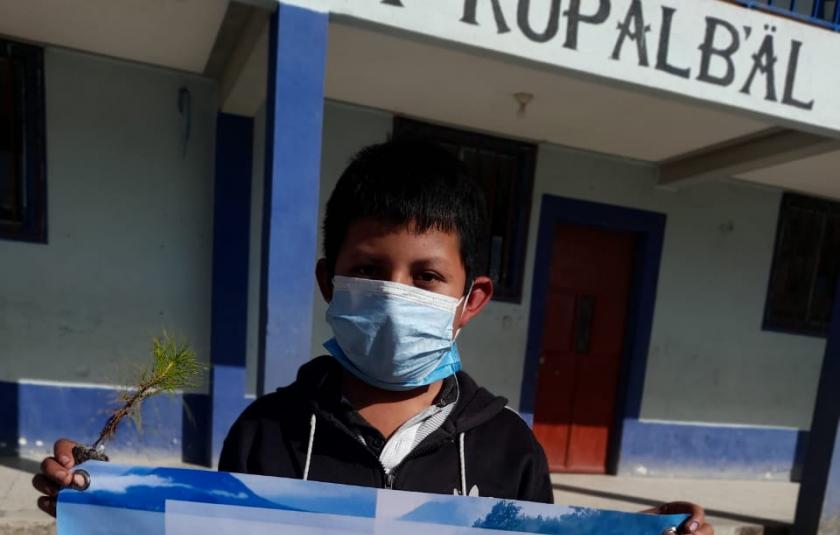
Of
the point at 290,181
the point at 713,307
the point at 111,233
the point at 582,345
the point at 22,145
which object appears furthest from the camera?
the point at 713,307

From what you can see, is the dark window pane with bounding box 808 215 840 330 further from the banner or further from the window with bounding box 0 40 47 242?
the window with bounding box 0 40 47 242

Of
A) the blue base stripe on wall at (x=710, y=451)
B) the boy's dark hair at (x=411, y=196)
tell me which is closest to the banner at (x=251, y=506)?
the boy's dark hair at (x=411, y=196)

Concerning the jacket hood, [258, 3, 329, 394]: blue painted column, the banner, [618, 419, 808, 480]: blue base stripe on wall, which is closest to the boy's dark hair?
the jacket hood

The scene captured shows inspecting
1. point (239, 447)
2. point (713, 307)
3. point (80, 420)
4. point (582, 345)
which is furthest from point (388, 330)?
point (713, 307)

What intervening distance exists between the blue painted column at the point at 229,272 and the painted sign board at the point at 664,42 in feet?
5.75

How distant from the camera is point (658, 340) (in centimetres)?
489

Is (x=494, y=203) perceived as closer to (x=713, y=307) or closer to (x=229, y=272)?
(x=229, y=272)

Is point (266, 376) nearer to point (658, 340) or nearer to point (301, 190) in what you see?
point (301, 190)

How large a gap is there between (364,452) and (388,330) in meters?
0.27

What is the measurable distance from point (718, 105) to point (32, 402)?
16.4 feet

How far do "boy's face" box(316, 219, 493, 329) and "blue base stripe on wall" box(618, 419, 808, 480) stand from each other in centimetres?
447

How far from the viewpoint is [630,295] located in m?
4.90

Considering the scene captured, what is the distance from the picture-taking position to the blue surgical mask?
112cm

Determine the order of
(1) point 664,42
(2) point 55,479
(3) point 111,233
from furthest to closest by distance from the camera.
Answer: (3) point 111,233 < (1) point 664,42 < (2) point 55,479
